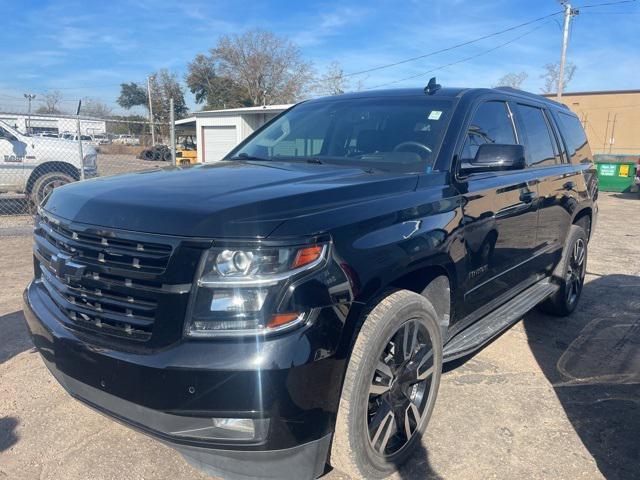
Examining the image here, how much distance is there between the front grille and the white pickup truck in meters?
8.63

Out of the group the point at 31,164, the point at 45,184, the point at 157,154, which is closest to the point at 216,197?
the point at 45,184

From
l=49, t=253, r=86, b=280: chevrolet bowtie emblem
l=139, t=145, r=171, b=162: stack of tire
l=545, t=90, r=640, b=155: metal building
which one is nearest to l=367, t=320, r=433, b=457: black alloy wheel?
l=49, t=253, r=86, b=280: chevrolet bowtie emblem

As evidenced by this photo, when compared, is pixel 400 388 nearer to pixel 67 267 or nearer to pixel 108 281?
pixel 108 281

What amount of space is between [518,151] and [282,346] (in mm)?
1996

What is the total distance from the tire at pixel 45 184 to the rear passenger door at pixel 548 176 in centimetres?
895

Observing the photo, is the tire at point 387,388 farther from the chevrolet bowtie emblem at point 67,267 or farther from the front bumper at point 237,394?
the chevrolet bowtie emblem at point 67,267

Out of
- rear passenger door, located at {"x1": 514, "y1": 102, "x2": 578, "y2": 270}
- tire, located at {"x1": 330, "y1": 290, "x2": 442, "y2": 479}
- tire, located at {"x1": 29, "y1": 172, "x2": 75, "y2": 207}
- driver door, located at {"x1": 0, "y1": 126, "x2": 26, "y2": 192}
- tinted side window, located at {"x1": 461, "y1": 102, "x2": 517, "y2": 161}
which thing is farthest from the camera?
driver door, located at {"x1": 0, "y1": 126, "x2": 26, "y2": 192}

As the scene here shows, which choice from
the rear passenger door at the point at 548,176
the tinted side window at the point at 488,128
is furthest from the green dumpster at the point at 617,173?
the tinted side window at the point at 488,128

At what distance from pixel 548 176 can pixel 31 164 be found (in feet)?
32.3

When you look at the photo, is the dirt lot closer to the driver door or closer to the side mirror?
the side mirror

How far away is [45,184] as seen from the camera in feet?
33.8

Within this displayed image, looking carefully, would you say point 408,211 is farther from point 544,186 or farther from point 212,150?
point 212,150

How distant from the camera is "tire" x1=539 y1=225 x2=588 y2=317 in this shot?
4.87 meters

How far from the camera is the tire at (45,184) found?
10117mm
